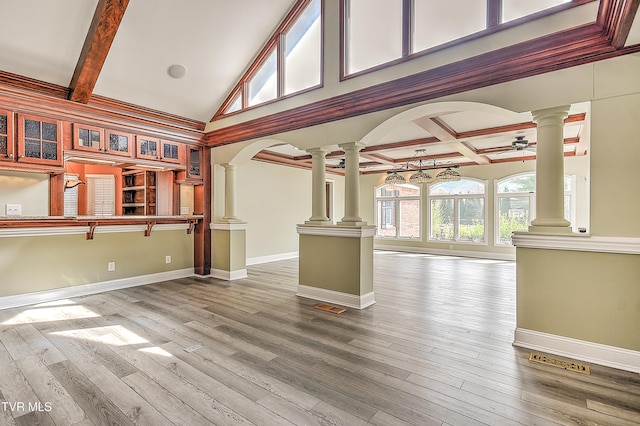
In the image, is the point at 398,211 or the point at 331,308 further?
the point at 398,211

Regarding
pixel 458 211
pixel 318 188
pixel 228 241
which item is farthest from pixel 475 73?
pixel 458 211

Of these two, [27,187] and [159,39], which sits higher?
[159,39]

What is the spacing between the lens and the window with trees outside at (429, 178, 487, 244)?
9.13 metres

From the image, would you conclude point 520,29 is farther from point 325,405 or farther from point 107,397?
point 107,397

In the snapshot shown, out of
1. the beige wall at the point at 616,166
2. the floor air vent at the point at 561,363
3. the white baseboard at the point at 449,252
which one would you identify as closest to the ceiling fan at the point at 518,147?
the white baseboard at the point at 449,252

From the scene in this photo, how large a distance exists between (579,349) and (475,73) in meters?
2.68

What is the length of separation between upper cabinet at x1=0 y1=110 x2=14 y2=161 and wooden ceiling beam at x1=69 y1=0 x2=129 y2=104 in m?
0.75

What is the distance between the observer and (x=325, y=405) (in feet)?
6.70

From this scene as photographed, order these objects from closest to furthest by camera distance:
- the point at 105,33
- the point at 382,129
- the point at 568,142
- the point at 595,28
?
the point at 595,28
the point at 105,33
the point at 382,129
the point at 568,142

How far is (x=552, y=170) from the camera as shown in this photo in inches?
115

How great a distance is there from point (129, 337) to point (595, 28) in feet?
16.1

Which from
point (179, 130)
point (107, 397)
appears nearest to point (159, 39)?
point (179, 130)

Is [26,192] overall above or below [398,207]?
above

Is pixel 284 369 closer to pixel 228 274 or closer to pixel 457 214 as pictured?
pixel 228 274
